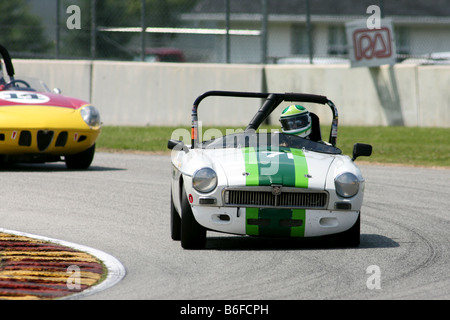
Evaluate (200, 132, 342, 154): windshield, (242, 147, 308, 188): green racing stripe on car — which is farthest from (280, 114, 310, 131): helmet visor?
(242, 147, 308, 188): green racing stripe on car

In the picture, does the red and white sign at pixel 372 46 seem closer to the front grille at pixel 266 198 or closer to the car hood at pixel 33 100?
the car hood at pixel 33 100

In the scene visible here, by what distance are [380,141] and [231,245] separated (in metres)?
10.4

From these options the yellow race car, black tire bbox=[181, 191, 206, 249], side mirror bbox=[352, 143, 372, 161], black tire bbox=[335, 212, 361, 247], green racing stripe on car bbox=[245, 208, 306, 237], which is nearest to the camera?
green racing stripe on car bbox=[245, 208, 306, 237]

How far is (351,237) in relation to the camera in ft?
25.1

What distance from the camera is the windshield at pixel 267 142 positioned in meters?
8.11

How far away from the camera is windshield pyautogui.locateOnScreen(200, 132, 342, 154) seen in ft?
26.6

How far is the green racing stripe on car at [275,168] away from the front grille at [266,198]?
5 cm

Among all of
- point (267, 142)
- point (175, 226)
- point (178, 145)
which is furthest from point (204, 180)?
point (178, 145)

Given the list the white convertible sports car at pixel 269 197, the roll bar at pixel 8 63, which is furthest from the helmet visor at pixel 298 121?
the roll bar at pixel 8 63

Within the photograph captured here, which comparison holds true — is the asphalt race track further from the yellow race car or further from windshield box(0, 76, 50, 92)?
windshield box(0, 76, 50, 92)

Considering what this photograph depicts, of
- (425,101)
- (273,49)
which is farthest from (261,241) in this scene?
(273,49)

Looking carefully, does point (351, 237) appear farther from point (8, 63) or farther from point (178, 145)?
point (8, 63)

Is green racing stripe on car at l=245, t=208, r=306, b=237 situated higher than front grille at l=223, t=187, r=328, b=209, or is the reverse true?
front grille at l=223, t=187, r=328, b=209
